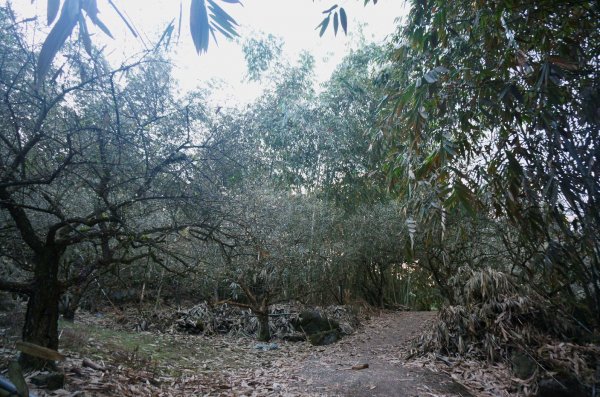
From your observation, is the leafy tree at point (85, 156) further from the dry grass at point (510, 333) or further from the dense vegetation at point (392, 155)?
the dry grass at point (510, 333)

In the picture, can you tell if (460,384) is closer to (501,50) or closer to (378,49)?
(501,50)

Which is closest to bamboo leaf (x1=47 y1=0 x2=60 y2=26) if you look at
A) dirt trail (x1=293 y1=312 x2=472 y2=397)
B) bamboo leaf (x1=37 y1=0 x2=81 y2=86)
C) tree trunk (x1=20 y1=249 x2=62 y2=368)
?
bamboo leaf (x1=37 y1=0 x2=81 y2=86)

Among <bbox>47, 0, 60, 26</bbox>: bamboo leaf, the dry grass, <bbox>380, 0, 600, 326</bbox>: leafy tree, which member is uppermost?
<bbox>380, 0, 600, 326</bbox>: leafy tree

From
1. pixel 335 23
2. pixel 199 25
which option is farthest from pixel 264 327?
pixel 199 25

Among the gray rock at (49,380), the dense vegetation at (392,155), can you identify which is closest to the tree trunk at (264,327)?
the dense vegetation at (392,155)

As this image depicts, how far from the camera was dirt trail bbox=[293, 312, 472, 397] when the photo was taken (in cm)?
397

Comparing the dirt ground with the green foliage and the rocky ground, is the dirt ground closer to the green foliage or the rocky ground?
the rocky ground

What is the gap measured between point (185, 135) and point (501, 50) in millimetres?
2704

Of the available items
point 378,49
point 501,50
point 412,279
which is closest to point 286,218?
point 378,49

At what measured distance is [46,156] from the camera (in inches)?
130

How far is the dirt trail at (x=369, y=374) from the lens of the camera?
13.0ft

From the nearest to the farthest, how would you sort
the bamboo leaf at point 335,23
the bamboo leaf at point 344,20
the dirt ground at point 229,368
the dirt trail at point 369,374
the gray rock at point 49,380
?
1. the bamboo leaf at point 344,20
2. the bamboo leaf at point 335,23
3. the gray rock at point 49,380
4. the dirt ground at point 229,368
5. the dirt trail at point 369,374

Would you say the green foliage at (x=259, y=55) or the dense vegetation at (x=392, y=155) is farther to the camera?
the green foliage at (x=259, y=55)

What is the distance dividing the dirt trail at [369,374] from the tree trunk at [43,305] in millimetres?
2391
